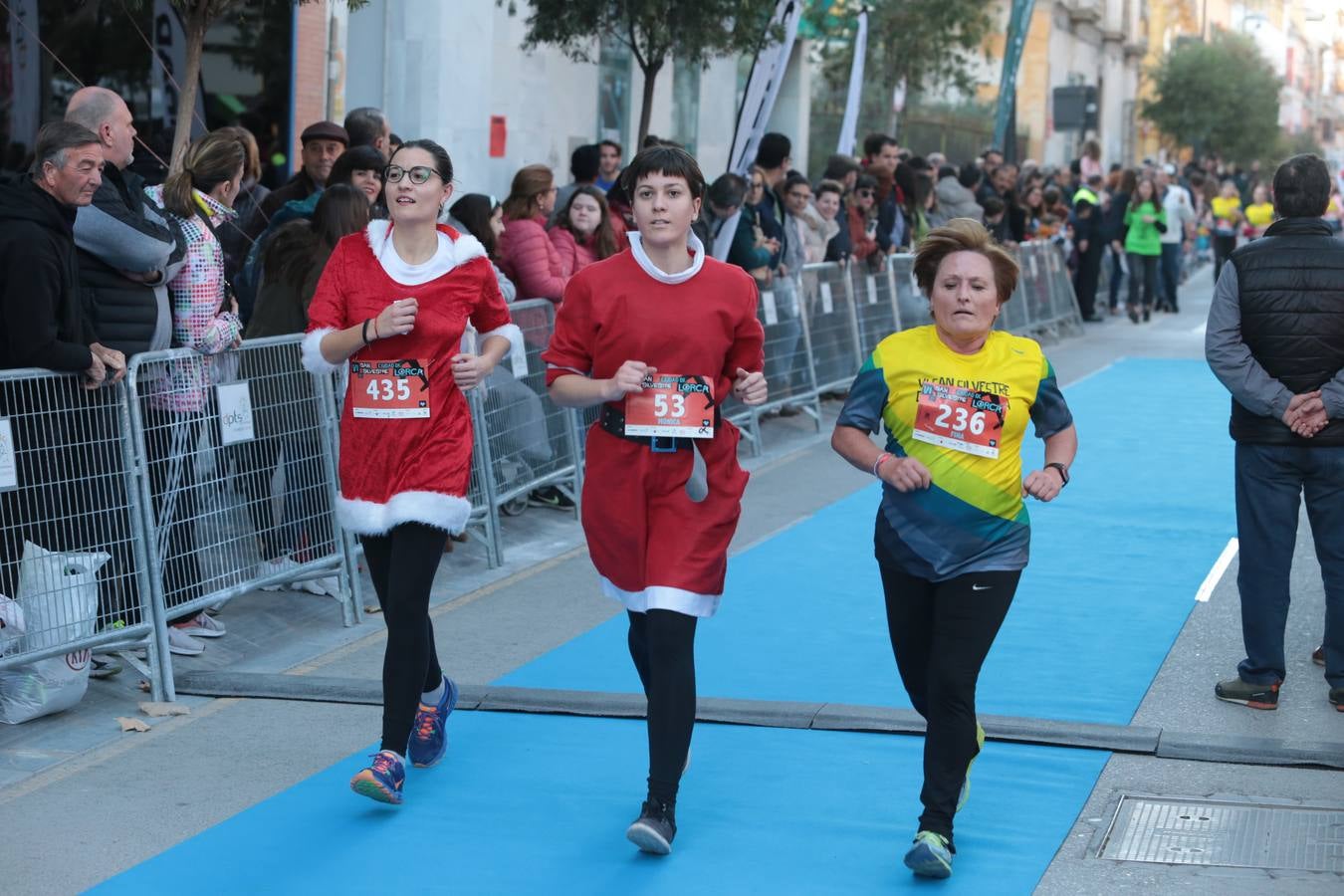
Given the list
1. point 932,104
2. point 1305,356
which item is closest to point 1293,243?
point 1305,356

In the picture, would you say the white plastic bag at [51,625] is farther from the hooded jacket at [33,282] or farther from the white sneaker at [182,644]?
the white sneaker at [182,644]

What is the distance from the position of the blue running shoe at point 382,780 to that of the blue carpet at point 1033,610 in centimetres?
155

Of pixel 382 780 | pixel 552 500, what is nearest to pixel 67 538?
pixel 382 780

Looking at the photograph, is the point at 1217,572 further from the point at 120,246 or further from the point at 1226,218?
the point at 1226,218

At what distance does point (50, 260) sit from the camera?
6.42 metres

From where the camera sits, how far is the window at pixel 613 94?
22.3m

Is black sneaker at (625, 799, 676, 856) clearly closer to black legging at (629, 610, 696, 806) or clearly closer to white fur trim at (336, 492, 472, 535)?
black legging at (629, 610, 696, 806)

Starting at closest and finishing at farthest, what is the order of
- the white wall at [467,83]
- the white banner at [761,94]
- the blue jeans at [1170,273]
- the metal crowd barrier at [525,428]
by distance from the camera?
the metal crowd barrier at [525,428], the white banner at [761,94], the white wall at [467,83], the blue jeans at [1170,273]

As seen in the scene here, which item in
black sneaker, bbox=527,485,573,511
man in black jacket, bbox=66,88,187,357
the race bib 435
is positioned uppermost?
man in black jacket, bbox=66,88,187,357

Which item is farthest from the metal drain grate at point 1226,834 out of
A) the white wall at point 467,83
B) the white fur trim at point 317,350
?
the white wall at point 467,83

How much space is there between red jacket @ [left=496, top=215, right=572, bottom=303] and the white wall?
6406 mm

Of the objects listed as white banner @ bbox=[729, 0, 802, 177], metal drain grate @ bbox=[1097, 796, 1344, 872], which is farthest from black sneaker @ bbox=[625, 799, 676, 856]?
white banner @ bbox=[729, 0, 802, 177]

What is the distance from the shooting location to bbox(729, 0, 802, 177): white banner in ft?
45.6

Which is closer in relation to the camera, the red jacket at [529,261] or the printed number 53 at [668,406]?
the printed number 53 at [668,406]
